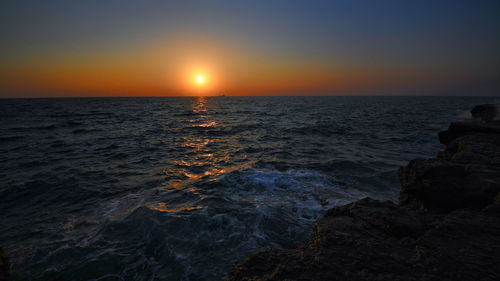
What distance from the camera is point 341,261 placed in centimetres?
223

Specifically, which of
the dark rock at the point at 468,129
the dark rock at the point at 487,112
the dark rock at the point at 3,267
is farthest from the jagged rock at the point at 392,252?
the dark rock at the point at 487,112

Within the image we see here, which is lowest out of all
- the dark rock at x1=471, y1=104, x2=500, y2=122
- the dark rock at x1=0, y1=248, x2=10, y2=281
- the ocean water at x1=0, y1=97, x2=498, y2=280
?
the ocean water at x1=0, y1=97, x2=498, y2=280

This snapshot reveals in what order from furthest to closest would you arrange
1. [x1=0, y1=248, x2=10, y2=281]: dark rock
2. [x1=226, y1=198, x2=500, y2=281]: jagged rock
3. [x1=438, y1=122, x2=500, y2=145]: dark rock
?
[x1=438, y1=122, x2=500, y2=145]: dark rock, [x1=0, y1=248, x2=10, y2=281]: dark rock, [x1=226, y1=198, x2=500, y2=281]: jagged rock

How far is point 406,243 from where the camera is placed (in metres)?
2.45

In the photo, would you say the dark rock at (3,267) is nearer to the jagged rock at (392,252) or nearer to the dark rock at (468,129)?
the jagged rock at (392,252)

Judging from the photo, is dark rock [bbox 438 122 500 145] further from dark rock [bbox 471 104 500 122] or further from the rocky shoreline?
dark rock [bbox 471 104 500 122]

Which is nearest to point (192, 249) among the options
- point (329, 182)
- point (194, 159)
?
point (329, 182)

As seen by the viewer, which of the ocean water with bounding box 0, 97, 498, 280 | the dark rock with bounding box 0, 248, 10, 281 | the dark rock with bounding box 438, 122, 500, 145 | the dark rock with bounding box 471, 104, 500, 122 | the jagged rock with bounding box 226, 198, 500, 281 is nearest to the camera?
the jagged rock with bounding box 226, 198, 500, 281

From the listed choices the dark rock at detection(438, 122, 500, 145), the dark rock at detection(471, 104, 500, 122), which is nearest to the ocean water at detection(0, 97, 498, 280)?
the dark rock at detection(438, 122, 500, 145)

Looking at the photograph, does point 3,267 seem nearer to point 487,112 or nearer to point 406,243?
point 406,243

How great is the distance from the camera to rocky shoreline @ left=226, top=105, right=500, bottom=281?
6.72 ft

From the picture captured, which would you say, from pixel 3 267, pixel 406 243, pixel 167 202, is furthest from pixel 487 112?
pixel 3 267

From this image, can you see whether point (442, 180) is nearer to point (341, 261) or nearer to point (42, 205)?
point (341, 261)

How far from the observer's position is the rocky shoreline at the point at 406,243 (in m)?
2.05
